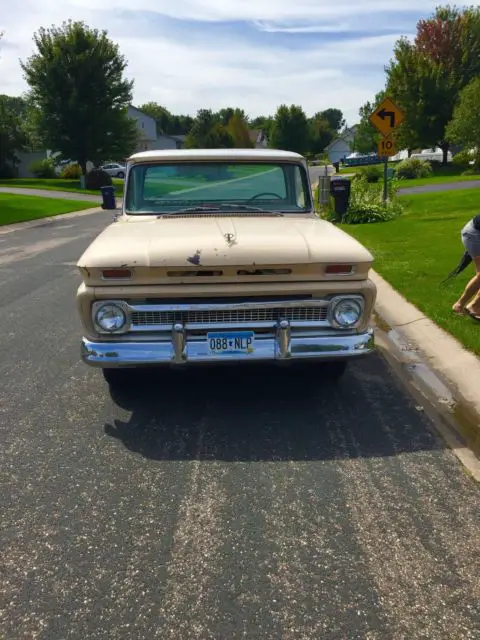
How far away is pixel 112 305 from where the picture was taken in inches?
160

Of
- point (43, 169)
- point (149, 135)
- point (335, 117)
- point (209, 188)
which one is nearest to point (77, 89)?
point (43, 169)

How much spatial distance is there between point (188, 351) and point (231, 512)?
4.03 ft

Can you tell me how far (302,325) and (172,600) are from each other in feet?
6.92

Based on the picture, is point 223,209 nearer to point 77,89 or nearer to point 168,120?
point 77,89

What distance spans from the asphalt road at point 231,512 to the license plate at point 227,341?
558 millimetres

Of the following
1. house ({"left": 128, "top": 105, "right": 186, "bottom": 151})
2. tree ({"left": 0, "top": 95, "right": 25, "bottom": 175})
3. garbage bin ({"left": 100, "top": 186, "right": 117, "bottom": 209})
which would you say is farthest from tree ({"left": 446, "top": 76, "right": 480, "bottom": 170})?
house ({"left": 128, "top": 105, "right": 186, "bottom": 151})

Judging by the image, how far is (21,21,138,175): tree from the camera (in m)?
41.5

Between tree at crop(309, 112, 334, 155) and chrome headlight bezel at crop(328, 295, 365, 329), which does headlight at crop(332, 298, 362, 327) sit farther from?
tree at crop(309, 112, 334, 155)

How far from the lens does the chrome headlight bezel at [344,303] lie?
13.7ft

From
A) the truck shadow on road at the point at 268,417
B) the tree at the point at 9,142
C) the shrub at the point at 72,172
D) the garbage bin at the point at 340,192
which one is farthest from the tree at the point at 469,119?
the tree at the point at 9,142

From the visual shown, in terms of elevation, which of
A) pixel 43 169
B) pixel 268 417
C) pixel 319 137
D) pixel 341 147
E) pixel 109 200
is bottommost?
pixel 341 147

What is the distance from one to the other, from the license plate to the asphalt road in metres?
0.56

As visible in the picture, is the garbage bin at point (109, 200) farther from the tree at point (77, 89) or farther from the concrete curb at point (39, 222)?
the tree at point (77, 89)

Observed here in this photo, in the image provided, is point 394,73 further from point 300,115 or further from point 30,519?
point 30,519
